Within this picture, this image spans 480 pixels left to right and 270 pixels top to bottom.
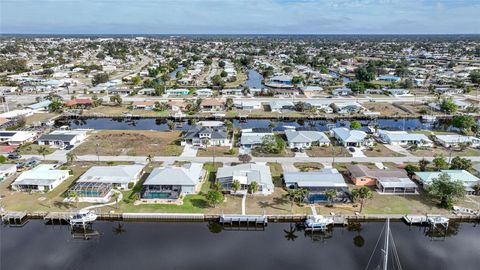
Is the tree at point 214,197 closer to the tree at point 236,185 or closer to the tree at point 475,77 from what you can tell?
the tree at point 236,185

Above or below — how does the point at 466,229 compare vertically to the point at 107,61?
below

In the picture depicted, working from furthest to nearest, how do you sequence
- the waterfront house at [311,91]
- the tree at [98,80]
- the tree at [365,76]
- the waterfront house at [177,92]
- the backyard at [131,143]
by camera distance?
the tree at [365,76], the tree at [98,80], the waterfront house at [311,91], the waterfront house at [177,92], the backyard at [131,143]

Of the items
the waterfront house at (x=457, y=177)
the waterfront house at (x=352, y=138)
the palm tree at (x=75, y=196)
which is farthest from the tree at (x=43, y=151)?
the waterfront house at (x=457, y=177)

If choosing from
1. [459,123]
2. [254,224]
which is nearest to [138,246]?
[254,224]

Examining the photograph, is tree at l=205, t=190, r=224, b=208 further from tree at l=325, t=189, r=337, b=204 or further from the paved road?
the paved road

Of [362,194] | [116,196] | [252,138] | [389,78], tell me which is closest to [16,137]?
[116,196]

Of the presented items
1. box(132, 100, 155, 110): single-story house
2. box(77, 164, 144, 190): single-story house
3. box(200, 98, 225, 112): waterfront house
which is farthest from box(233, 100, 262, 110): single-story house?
box(77, 164, 144, 190): single-story house

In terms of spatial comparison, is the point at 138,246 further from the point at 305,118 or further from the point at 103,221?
the point at 305,118
